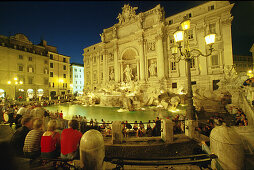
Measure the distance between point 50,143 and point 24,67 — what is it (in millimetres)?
34743

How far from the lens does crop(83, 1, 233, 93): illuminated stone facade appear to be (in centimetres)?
1605

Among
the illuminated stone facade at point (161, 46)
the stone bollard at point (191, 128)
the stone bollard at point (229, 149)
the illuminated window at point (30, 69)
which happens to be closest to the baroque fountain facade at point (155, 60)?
the illuminated stone facade at point (161, 46)

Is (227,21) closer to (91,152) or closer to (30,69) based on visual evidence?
(91,152)

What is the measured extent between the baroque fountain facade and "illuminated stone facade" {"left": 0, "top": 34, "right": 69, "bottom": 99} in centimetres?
1652

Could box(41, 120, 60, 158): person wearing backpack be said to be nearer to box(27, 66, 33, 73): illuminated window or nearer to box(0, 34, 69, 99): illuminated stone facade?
box(0, 34, 69, 99): illuminated stone facade

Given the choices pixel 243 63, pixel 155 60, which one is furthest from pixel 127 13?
pixel 243 63

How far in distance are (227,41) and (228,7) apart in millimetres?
4699

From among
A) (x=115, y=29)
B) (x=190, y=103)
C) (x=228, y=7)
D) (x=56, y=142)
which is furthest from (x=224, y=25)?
(x=56, y=142)

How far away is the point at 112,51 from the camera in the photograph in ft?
90.5

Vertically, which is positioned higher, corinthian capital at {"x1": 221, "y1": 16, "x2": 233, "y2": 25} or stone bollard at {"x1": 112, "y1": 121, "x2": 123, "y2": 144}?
corinthian capital at {"x1": 221, "y1": 16, "x2": 233, "y2": 25}

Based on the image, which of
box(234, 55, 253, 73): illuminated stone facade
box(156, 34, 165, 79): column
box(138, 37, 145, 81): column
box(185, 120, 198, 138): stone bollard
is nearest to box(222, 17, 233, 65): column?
box(156, 34, 165, 79): column

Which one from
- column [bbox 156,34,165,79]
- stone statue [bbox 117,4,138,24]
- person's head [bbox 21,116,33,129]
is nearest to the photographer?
person's head [bbox 21,116,33,129]

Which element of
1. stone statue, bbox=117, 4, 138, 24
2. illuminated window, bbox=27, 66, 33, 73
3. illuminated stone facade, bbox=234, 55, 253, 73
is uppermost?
stone statue, bbox=117, 4, 138, 24

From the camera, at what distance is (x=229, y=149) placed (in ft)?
7.24
